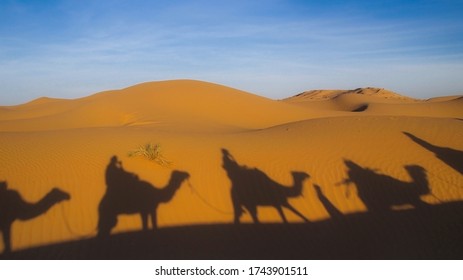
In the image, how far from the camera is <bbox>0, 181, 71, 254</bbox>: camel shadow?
22.4 feet

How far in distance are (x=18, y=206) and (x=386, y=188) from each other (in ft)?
26.9

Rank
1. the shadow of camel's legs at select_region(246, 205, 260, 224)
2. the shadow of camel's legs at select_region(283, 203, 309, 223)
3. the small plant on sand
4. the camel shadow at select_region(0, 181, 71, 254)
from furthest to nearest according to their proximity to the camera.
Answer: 1. the small plant on sand
2. the shadow of camel's legs at select_region(283, 203, 309, 223)
3. the shadow of camel's legs at select_region(246, 205, 260, 224)
4. the camel shadow at select_region(0, 181, 71, 254)

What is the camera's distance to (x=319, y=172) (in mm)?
9133

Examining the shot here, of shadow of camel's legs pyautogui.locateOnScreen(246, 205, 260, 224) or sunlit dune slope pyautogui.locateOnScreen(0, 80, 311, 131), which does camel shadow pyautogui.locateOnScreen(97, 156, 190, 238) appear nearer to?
shadow of camel's legs pyautogui.locateOnScreen(246, 205, 260, 224)

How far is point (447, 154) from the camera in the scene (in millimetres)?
9484

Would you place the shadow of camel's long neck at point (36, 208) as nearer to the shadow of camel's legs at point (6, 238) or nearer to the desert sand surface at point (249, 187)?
the desert sand surface at point (249, 187)

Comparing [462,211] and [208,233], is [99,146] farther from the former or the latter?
[462,211]

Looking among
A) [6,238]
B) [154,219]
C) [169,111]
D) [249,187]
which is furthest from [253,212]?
[169,111]

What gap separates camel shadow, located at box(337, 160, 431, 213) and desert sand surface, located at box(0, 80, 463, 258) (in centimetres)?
2

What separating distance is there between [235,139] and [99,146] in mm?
4548

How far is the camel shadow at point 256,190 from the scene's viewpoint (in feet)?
25.3

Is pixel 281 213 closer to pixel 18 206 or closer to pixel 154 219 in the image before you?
pixel 154 219

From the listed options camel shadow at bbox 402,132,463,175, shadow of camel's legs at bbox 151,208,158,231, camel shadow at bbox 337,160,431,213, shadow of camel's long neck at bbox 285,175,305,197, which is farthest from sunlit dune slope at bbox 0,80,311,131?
shadow of camel's legs at bbox 151,208,158,231
